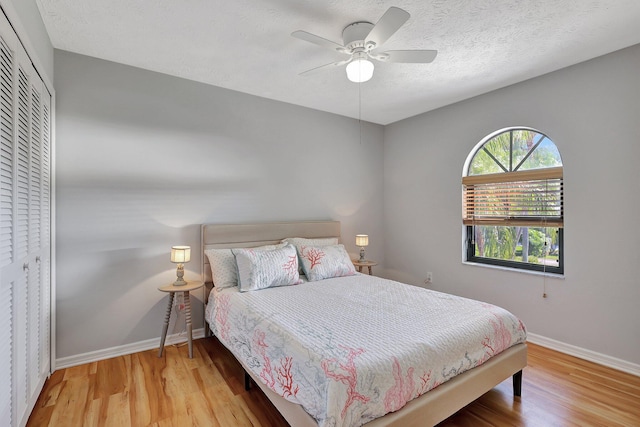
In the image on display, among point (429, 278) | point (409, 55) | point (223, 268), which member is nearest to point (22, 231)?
point (223, 268)

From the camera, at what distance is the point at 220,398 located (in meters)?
2.11

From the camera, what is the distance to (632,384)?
226 cm

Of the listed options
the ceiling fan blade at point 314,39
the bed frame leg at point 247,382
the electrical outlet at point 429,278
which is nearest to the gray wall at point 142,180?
the bed frame leg at point 247,382

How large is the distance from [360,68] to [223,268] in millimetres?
2034

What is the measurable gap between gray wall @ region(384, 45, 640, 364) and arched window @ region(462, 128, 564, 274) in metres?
0.13

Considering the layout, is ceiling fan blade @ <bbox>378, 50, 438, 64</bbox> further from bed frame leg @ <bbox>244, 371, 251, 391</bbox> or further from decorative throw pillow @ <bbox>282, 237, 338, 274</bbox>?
bed frame leg @ <bbox>244, 371, 251, 391</bbox>

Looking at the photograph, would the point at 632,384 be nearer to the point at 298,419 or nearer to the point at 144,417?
the point at 298,419

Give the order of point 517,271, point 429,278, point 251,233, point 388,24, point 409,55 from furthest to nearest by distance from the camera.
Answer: point 429,278, point 251,233, point 517,271, point 409,55, point 388,24

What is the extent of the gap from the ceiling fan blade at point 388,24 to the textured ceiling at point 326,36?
19 cm

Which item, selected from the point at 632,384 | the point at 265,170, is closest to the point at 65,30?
the point at 265,170

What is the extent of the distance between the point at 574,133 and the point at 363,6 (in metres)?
2.20

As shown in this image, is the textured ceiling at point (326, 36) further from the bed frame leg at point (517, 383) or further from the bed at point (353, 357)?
the bed frame leg at point (517, 383)

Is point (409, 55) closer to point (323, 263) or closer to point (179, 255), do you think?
point (323, 263)

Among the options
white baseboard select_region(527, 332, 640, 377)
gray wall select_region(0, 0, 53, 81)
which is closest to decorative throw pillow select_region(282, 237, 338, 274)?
white baseboard select_region(527, 332, 640, 377)
